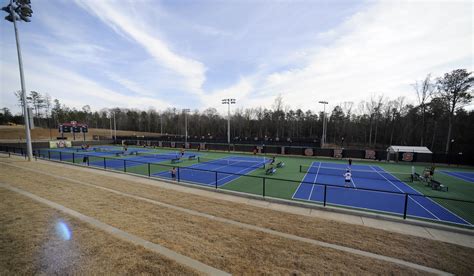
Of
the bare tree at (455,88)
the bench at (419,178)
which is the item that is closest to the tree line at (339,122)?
the bare tree at (455,88)

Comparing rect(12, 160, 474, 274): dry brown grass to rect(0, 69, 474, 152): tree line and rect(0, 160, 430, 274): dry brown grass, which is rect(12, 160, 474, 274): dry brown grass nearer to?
rect(0, 160, 430, 274): dry brown grass

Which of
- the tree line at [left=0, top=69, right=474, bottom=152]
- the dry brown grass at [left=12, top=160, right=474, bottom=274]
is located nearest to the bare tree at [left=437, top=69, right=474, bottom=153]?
the tree line at [left=0, top=69, right=474, bottom=152]

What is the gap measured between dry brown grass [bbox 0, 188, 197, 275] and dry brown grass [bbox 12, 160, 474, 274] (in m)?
3.53

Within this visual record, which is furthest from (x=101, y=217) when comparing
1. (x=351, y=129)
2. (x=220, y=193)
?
(x=351, y=129)

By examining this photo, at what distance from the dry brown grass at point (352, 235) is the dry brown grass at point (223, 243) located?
0.79 metres

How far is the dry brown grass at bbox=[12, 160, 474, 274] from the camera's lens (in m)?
5.13

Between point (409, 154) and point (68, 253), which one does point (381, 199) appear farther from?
Result: point (409, 154)

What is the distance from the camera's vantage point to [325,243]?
5.71 meters

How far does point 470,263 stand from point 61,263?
398 inches

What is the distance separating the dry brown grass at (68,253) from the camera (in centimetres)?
406

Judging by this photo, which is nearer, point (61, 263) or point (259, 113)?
point (61, 263)

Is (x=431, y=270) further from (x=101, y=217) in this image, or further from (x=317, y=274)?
(x=101, y=217)

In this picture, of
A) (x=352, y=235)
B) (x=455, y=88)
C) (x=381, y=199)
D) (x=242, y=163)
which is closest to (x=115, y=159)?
(x=242, y=163)

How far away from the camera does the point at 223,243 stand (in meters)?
5.46
